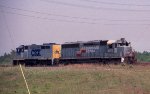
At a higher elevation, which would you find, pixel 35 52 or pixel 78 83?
pixel 35 52

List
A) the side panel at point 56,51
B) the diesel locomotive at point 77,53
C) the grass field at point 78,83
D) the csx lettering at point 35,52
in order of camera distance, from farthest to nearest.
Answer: the csx lettering at point 35,52
the side panel at point 56,51
the diesel locomotive at point 77,53
the grass field at point 78,83

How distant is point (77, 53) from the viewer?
52000 millimetres

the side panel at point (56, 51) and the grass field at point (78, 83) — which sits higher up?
the side panel at point (56, 51)

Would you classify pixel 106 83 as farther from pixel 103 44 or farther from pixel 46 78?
pixel 103 44

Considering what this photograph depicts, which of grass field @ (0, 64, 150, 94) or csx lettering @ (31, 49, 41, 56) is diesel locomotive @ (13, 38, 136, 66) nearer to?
csx lettering @ (31, 49, 41, 56)

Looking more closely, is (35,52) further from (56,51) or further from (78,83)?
(78,83)

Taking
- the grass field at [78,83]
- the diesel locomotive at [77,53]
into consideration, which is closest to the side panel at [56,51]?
the diesel locomotive at [77,53]

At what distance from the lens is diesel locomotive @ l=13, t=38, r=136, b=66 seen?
47.7 meters

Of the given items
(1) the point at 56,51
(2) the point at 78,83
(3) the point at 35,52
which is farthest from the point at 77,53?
(2) the point at 78,83

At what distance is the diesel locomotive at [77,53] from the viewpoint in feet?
157

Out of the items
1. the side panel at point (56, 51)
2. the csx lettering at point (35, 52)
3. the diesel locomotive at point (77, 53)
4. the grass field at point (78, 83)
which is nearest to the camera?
the grass field at point (78, 83)

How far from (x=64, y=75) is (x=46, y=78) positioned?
1.67 metres

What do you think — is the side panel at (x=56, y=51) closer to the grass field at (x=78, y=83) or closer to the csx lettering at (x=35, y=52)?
the csx lettering at (x=35, y=52)

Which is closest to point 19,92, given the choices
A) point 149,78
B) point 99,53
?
point 149,78
